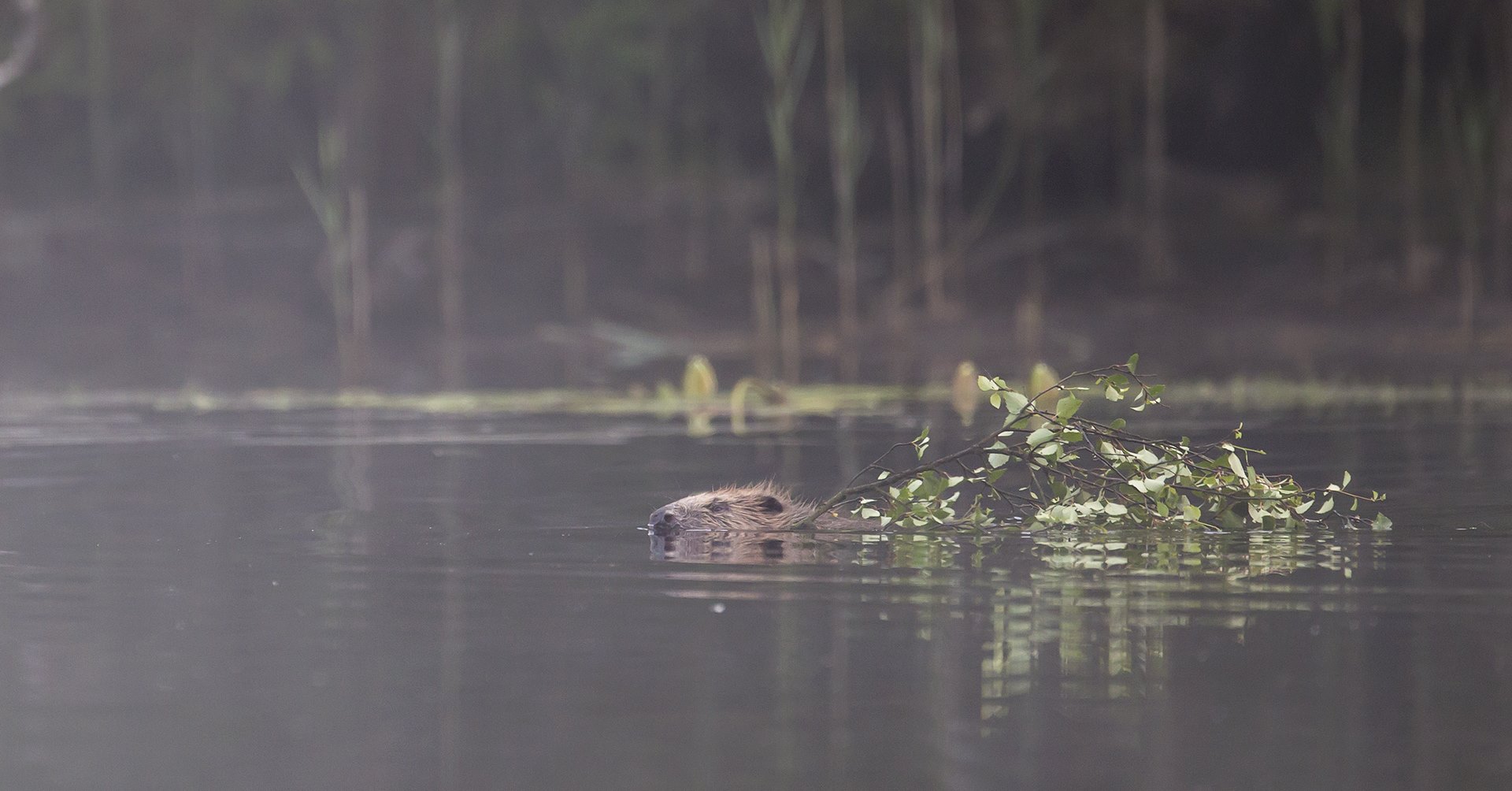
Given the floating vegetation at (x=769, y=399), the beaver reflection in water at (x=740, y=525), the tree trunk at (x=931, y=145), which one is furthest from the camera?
the tree trunk at (x=931, y=145)

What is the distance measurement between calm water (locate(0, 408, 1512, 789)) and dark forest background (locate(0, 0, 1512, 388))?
12.2m

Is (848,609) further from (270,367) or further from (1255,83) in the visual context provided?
(1255,83)

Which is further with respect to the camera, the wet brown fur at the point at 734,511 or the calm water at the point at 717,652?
the wet brown fur at the point at 734,511

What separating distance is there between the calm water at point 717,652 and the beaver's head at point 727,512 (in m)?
0.19

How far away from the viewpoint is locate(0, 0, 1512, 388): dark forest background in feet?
81.0

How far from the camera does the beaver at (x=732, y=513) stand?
30.5 ft

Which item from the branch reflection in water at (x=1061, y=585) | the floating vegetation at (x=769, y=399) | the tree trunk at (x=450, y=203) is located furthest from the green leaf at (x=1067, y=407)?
the tree trunk at (x=450, y=203)

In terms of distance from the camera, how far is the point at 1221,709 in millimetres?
5539

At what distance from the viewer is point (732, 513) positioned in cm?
938

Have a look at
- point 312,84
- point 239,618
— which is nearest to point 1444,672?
point 239,618

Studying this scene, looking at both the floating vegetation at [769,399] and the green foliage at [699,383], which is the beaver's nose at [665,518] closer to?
the floating vegetation at [769,399]

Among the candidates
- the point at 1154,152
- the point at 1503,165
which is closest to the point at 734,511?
the point at 1154,152

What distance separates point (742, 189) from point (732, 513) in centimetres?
1949

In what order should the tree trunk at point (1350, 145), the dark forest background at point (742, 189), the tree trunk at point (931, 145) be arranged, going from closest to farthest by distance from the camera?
the tree trunk at point (931, 145) < the tree trunk at point (1350, 145) < the dark forest background at point (742, 189)
